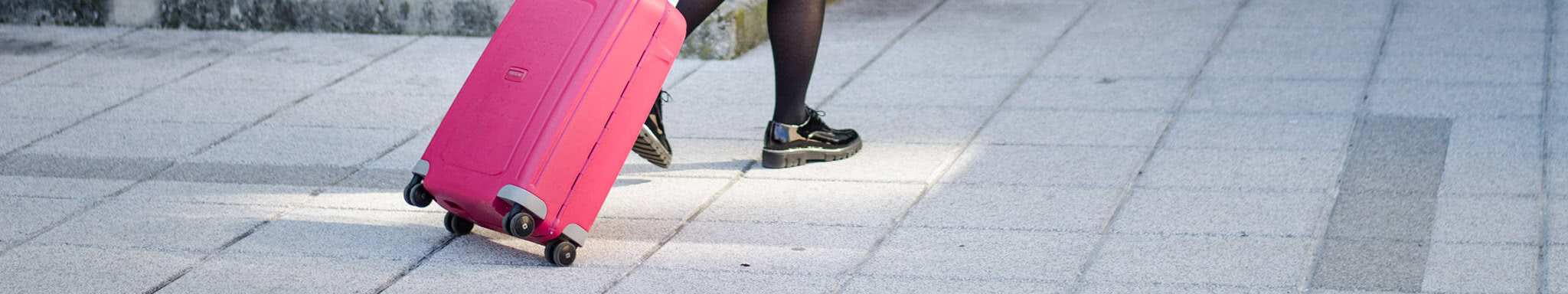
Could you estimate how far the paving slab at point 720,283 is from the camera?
2.53 meters

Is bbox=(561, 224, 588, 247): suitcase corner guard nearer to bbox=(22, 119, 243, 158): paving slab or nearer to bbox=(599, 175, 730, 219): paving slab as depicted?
bbox=(599, 175, 730, 219): paving slab

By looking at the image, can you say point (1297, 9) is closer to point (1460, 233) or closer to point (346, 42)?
point (1460, 233)

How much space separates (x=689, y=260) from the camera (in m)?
2.70

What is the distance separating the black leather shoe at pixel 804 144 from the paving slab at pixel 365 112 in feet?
3.35

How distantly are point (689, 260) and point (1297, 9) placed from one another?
322 cm

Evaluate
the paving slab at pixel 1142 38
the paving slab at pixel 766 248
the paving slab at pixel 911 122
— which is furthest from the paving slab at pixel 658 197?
the paving slab at pixel 1142 38

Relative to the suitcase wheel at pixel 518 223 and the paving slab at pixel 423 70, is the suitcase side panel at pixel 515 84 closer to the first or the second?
the suitcase wheel at pixel 518 223

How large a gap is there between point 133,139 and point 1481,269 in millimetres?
3049

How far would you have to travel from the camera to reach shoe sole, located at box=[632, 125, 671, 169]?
3.15 metres

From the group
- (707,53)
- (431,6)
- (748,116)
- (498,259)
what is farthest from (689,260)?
(431,6)

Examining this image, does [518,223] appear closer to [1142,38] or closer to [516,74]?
[516,74]

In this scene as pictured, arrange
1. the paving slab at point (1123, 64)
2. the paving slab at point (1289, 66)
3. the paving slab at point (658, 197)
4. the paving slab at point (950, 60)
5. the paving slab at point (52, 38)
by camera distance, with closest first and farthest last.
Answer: the paving slab at point (658, 197), the paving slab at point (1289, 66), the paving slab at point (1123, 64), the paving slab at point (950, 60), the paving slab at point (52, 38)

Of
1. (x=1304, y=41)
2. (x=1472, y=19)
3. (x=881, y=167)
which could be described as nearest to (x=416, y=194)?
(x=881, y=167)

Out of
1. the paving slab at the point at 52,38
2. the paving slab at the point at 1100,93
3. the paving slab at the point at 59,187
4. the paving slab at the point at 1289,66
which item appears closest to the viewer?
the paving slab at the point at 59,187
